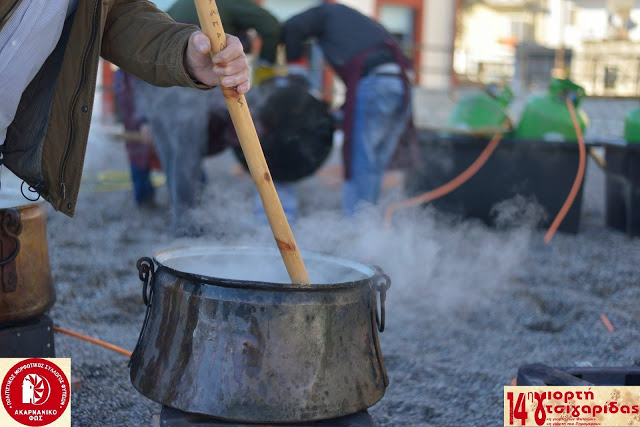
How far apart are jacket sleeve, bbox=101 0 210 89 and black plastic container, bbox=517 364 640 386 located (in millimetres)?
1386

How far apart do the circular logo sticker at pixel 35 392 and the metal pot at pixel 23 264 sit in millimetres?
544

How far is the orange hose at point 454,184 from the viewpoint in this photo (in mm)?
6309

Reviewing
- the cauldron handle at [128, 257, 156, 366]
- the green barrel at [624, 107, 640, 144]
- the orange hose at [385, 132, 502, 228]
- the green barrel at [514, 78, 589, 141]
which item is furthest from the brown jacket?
the green barrel at [624, 107, 640, 144]

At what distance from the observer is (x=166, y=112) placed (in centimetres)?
490

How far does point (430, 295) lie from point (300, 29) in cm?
235

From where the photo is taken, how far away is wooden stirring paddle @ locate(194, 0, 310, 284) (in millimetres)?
1919

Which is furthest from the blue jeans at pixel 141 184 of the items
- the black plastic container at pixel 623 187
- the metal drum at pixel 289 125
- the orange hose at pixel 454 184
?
the black plastic container at pixel 623 187

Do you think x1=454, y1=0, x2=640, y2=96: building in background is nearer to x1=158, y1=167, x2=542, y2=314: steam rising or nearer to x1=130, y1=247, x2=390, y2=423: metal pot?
x1=158, y1=167, x2=542, y2=314: steam rising

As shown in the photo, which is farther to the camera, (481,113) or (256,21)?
(481,113)

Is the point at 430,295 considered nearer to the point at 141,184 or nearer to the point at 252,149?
the point at 252,149

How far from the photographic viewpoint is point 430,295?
4430 mm

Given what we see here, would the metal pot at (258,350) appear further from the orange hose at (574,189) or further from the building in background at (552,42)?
the building in background at (552,42)

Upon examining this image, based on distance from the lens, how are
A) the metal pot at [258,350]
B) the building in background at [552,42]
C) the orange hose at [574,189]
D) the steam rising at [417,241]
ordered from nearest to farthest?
1. the metal pot at [258,350]
2. the steam rising at [417,241]
3. the orange hose at [574,189]
4. the building in background at [552,42]

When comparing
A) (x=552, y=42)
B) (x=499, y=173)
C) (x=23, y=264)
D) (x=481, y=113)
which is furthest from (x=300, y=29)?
(x=552, y=42)
